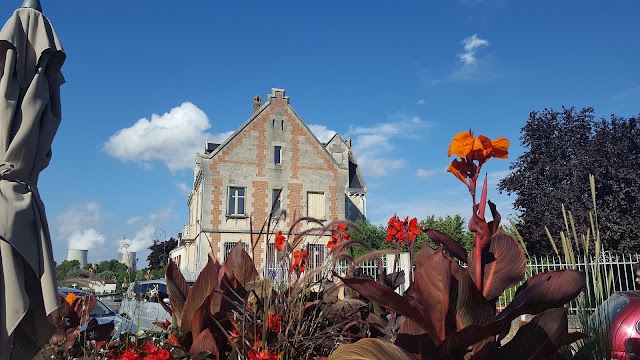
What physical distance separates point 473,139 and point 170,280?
197 centimetres

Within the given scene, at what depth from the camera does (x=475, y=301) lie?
2.10 metres

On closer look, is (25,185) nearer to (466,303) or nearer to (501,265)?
(466,303)

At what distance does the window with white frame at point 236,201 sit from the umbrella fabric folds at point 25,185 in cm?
2284

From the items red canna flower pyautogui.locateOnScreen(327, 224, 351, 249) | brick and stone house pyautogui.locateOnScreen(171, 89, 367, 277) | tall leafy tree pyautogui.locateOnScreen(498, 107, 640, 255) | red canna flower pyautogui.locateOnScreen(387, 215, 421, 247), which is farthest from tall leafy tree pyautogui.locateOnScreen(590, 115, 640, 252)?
red canna flower pyautogui.locateOnScreen(327, 224, 351, 249)

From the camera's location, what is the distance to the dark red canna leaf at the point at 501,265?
2.27 m

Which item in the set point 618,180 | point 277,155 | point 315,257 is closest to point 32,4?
point 315,257

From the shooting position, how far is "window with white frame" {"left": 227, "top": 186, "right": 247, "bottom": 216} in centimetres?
2627

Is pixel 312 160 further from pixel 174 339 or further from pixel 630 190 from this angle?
pixel 174 339

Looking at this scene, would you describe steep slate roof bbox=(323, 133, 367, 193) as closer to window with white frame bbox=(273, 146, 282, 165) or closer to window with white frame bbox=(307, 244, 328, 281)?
window with white frame bbox=(273, 146, 282, 165)

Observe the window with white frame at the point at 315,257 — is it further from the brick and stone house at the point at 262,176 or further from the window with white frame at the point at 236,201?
the window with white frame at the point at 236,201

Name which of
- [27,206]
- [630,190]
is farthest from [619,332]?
[630,190]

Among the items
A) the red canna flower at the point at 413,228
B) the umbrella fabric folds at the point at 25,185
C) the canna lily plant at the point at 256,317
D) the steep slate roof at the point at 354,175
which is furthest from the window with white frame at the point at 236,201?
the canna lily plant at the point at 256,317

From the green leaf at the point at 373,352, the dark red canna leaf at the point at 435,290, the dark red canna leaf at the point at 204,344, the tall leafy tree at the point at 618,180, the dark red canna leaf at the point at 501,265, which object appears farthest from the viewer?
the tall leafy tree at the point at 618,180

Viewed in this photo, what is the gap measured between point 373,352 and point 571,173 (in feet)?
66.9
